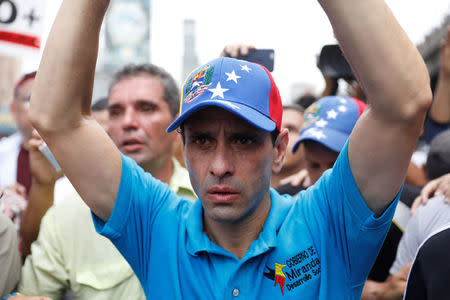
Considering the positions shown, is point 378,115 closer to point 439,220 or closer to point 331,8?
point 331,8

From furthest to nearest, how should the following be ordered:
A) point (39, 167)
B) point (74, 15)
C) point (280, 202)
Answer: point (39, 167)
point (280, 202)
point (74, 15)

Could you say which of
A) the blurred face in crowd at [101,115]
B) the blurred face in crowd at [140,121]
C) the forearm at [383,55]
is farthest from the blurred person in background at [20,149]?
the forearm at [383,55]

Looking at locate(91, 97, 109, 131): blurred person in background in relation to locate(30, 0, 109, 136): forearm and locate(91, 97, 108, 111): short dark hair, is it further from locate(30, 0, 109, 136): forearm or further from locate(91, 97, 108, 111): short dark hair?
locate(30, 0, 109, 136): forearm

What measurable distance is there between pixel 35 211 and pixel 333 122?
71.6 inches

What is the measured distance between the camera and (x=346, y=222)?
142 centimetres

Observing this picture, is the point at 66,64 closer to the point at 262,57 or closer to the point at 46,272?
the point at 262,57

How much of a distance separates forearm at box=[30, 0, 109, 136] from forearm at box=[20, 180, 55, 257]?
4.23 ft

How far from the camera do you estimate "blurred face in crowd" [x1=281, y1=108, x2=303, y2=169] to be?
4.11 meters

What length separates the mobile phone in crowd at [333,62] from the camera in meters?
2.22

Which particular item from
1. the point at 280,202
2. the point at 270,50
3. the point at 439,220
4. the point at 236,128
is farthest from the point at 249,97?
the point at 439,220

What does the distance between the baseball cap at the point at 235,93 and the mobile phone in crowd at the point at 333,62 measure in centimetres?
71

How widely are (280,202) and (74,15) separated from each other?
0.97 m

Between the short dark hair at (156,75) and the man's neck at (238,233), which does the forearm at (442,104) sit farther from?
the man's neck at (238,233)

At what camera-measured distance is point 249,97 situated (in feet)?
5.00
